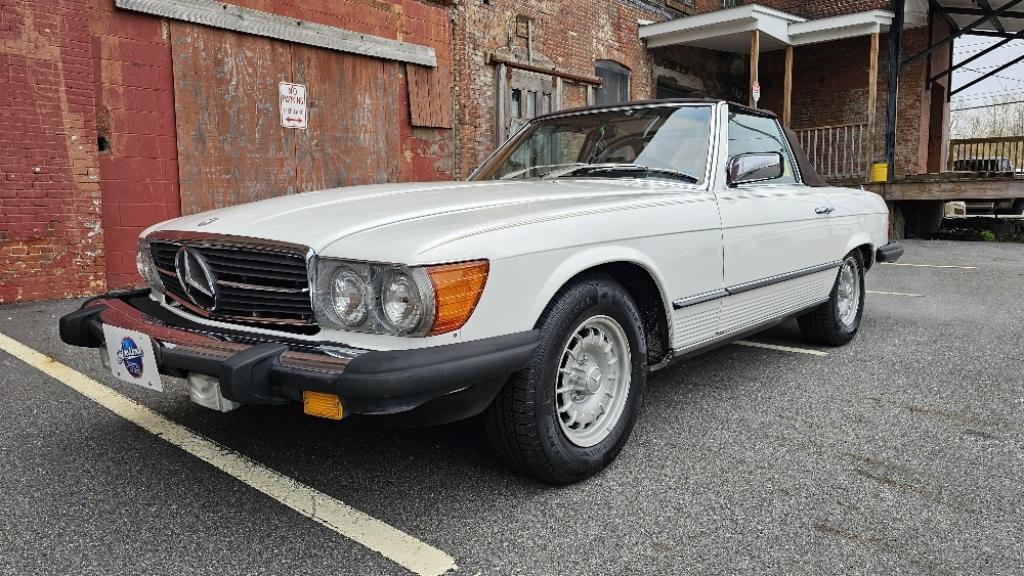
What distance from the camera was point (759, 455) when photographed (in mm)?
2861

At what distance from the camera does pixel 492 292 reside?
7.27 ft

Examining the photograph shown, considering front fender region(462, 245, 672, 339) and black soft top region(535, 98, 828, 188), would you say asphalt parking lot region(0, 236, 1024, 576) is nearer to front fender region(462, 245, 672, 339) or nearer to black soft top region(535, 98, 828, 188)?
front fender region(462, 245, 672, 339)

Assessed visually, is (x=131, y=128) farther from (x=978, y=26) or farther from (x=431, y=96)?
(x=978, y=26)

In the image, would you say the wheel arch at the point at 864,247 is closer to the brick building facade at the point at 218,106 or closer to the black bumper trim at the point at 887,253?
the black bumper trim at the point at 887,253

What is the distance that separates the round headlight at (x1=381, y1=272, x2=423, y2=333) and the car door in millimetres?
1719

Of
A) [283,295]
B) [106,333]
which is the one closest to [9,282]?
[106,333]

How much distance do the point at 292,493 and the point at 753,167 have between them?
2552 millimetres

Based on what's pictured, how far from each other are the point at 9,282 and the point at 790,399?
618 centimetres

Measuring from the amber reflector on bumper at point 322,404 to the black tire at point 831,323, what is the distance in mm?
3326

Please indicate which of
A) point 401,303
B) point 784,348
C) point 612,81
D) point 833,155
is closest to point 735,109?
point 784,348

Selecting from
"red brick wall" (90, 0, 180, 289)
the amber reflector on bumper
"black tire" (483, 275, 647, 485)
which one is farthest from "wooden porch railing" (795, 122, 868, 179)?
the amber reflector on bumper

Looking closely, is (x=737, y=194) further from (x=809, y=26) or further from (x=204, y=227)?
(x=809, y=26)

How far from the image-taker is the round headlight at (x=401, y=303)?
2.11 m

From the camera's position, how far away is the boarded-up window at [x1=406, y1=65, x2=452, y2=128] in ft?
30.7
